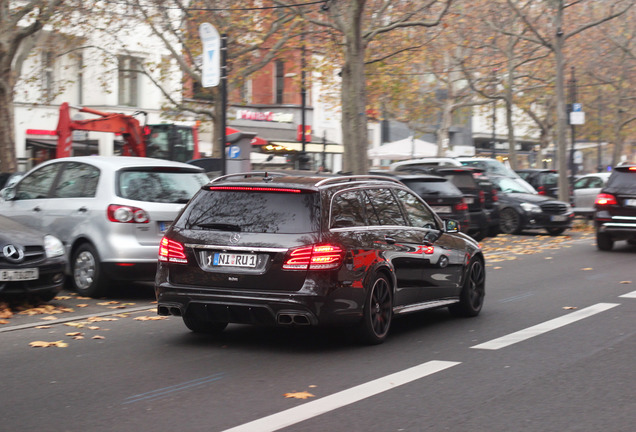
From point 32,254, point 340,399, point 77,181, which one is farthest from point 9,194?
point 340,399

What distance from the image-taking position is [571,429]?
542cm

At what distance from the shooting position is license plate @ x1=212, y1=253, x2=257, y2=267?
7.67 m

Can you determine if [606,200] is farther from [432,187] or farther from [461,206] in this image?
[432,187]

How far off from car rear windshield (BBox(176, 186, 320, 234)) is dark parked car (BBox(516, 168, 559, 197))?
86.1 feet

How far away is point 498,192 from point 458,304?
16.0 meters

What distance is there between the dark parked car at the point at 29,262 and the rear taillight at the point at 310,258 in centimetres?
392

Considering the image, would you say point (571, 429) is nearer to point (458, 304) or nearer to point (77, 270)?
point (458, 304)

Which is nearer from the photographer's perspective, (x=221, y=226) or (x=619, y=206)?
(x=221, y=226)

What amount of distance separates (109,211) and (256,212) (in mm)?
3917

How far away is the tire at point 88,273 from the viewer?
11.3 meters

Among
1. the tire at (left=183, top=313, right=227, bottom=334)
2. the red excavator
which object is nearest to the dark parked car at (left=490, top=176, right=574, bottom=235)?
the red excavator

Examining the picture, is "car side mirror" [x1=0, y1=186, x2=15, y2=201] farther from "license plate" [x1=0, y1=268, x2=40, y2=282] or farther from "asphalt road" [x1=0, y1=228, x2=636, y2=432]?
"license plate" [x1=0, y1=268, x2=40, y2=282]

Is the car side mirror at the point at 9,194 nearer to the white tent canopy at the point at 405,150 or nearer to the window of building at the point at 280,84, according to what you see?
the white tent canopy at the point at 405,150

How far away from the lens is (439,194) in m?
19.5
